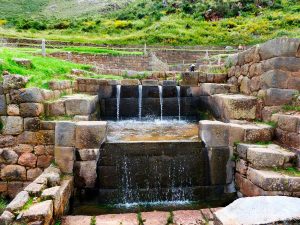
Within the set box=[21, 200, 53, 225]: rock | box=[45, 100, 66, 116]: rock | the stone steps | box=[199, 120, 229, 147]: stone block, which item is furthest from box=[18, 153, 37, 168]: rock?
the stone steps

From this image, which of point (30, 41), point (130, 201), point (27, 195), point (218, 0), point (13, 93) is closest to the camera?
point (27, 195)

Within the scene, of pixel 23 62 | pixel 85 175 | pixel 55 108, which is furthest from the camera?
pixel 23 62

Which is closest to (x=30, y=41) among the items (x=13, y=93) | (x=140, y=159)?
(x=13, y=93)

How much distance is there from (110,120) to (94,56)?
42.5ft

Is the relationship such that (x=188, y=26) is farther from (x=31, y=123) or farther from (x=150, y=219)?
(x=150, y=219)

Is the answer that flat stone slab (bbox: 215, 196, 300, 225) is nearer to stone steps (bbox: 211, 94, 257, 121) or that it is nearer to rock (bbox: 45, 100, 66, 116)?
stone steps (bbox: 211, 94, 257, 121)

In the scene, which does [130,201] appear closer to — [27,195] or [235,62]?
[27,195]

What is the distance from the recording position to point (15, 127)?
25.2 feet

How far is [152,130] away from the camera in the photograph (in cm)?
961

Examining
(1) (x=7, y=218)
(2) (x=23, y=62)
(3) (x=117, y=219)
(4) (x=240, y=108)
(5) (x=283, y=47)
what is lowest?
(3) (x=117, y=219)

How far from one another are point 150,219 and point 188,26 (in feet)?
114

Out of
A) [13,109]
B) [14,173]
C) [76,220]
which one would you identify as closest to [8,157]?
[14,173]

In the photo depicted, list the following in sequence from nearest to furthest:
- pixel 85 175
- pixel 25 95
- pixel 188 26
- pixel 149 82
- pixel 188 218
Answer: pixel 188 218 < pixel 85 175 < pixel 25 95 < pixel 149 82 < pixel 188 26

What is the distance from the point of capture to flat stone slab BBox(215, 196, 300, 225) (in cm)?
389
